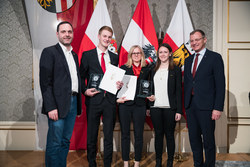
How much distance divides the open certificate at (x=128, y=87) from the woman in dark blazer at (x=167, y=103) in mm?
231

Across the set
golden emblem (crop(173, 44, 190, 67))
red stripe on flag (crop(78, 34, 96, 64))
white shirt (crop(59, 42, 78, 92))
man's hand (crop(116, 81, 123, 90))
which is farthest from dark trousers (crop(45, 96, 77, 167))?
golden emblem (crop(173, 44, 190, 67))

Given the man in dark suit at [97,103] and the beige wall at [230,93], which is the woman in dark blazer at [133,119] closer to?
the man in dark suit at [97,103]

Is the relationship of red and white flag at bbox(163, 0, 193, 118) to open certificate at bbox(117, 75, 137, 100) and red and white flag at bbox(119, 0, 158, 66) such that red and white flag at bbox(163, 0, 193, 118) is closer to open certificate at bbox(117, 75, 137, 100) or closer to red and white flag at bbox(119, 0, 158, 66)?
red and white flag at bbox(119, 0, 158, 66)

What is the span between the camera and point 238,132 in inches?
120

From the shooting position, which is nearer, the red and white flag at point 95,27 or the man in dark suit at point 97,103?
the man in dark suit at point 97,103

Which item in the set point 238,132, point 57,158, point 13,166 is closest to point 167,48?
point 57,158

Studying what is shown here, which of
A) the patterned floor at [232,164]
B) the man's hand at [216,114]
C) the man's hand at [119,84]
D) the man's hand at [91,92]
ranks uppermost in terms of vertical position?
the man's hand at [119,84]

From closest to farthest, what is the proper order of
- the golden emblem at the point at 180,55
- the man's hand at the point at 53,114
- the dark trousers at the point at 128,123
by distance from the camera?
1. the man's hand at the point at 53,114
2. the dark trousers at the point at 128,123
3. the golden emblem at the point at 180,55

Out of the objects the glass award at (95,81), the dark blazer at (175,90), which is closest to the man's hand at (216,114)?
the dark blazer at (175,90)

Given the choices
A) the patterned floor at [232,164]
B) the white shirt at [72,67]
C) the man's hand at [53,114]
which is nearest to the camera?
the man's hand at [53,114]

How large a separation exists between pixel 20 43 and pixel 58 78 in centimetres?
174

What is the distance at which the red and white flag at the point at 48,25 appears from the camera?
2.93m

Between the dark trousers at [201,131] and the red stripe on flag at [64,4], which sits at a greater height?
the red stripe on flag at [64,4]

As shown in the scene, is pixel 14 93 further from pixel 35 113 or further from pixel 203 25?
pixel 203 25
